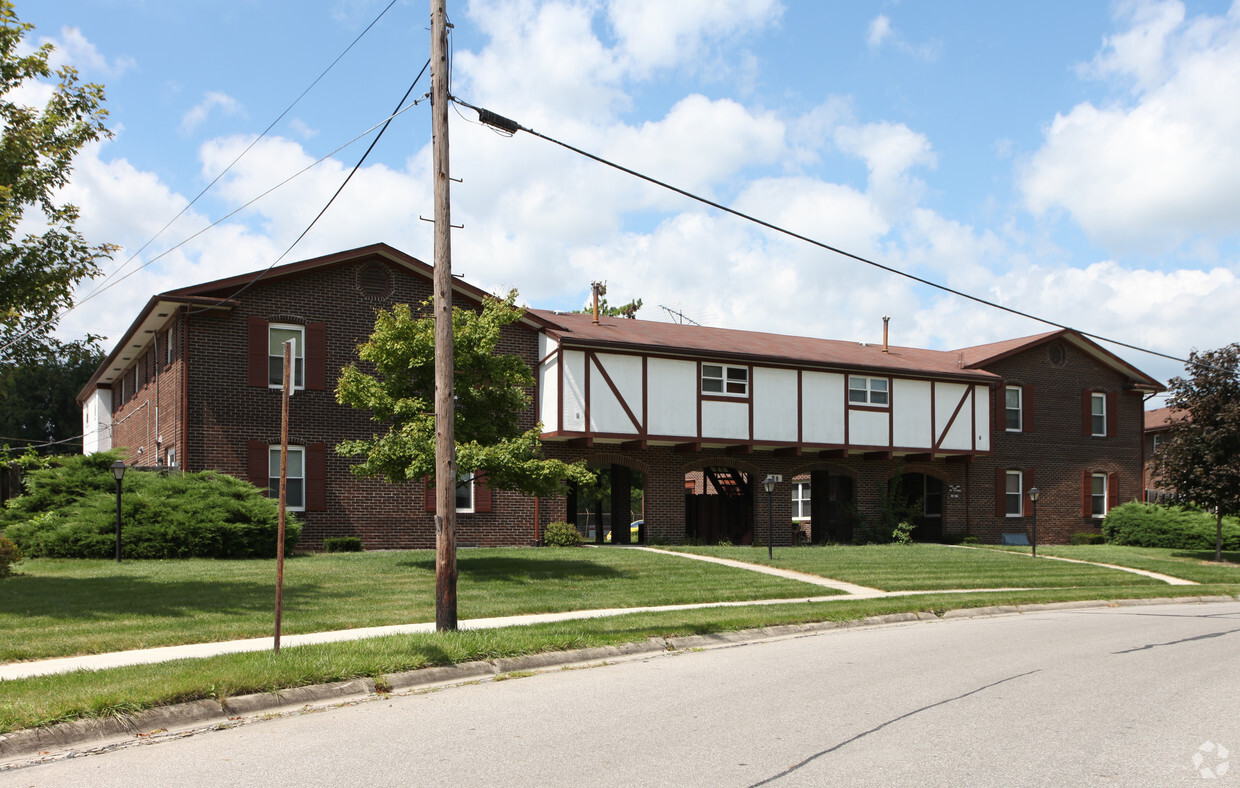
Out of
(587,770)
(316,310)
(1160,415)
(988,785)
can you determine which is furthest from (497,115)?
(1160,415)

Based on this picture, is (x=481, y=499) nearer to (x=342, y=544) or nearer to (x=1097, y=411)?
(x=342, y=544)

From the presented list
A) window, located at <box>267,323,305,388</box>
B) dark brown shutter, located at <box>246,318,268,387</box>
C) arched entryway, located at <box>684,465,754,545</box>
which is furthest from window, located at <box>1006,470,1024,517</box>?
dark brown shutter, located at <box>246,318,268,387</box>

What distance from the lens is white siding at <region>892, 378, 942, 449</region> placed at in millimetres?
31609

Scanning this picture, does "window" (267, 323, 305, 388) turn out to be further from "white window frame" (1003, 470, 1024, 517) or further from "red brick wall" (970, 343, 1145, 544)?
"white window frame" (1003, 470, 1024, 517)

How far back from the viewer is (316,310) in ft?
80.7

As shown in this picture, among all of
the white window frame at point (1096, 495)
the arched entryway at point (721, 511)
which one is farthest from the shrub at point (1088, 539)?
the arched entryway at point (721, 511)

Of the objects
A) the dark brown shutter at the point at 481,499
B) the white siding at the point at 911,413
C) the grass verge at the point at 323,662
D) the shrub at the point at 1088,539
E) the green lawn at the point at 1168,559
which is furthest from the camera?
the shrub at the point at 1088,539

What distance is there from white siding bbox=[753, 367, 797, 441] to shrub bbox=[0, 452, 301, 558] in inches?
545

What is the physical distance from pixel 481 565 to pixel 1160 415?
1771 inches

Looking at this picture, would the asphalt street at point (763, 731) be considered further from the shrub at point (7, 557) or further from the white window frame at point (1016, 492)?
the white window frame at point (1016, 492)

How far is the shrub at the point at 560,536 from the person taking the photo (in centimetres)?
2589

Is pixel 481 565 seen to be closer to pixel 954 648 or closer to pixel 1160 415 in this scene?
pixel 954 648

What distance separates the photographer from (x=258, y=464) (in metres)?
23.8

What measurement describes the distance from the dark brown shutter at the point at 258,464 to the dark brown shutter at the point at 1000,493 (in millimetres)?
23912
